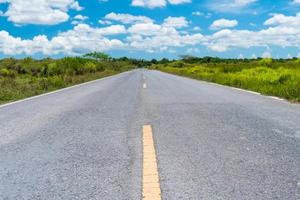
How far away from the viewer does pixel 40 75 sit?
39875 mm

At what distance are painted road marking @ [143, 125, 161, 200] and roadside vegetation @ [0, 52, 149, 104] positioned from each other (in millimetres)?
9520

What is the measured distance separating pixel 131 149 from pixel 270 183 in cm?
199

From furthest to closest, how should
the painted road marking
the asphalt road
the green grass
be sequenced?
the green grass < the asphalt road < the painted road marking

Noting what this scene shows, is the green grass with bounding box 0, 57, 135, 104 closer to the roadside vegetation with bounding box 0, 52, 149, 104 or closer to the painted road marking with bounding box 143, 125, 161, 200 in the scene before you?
the roadside vegetation with bounding box 0, 52, 149, 104

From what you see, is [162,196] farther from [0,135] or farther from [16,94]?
[16,94]

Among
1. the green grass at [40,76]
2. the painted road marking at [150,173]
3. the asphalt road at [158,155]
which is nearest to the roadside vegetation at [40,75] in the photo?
the green grass at [40,76]

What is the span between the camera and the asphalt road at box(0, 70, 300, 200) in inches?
138

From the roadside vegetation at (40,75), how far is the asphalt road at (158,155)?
762cm

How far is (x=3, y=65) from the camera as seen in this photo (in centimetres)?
5734

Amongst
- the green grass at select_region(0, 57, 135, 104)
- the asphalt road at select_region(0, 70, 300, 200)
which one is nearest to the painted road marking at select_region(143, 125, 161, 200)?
the asphalt road at select_region(0, 70, 300, 200)

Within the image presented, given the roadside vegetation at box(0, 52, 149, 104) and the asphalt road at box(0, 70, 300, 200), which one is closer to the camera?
the asphalt road at box(0, 70, 300, 200)

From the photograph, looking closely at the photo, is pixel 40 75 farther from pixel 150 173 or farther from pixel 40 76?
Result: pixel 150 173

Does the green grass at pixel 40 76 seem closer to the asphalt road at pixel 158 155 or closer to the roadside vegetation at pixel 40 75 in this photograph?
the roadside vegetation at pixel 40 75

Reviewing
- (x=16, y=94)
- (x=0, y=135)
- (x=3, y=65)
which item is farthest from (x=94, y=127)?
(x=3, y=65)
